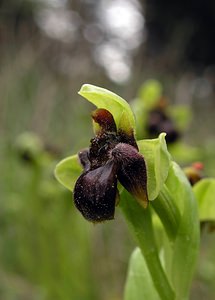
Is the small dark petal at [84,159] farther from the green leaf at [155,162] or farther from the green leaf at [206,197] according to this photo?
the green leaf at [206,197]

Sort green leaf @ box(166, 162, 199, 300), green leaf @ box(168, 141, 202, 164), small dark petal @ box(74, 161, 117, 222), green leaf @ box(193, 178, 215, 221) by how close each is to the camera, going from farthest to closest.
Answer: green leaf @ box(168, 141, 202, 164) < green leaf @ box(193, 178, 215, 221) < green leaf @ box(166, 162, 199, 300) < small dark petal @ box(74, 161, 117, 222)

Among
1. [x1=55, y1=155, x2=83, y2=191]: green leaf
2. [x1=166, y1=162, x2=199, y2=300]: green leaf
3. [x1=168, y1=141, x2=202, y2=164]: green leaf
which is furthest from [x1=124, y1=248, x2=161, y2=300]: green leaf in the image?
[x1=168, y1=141, x2=202, y2=164]: green leaf

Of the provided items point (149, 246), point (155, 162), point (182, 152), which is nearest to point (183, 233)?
point (149, 246)

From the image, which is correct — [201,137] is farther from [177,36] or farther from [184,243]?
[184,243]

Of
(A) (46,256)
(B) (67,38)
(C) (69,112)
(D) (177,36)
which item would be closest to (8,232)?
(A) (46,256)

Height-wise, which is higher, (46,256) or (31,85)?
(31,85)

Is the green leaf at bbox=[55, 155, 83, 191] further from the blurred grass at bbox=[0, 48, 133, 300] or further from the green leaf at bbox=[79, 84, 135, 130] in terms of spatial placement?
the blurred grass at bbox=[0, 48, 133, 300]

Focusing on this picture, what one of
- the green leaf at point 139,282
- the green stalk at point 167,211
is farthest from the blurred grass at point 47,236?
the green stalk at point 167,211
